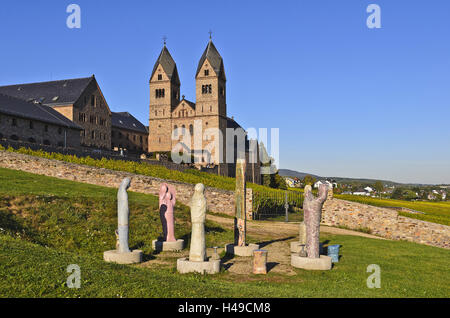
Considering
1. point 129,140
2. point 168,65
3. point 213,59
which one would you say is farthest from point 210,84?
point 129,140

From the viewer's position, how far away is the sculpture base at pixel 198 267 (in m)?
10.8

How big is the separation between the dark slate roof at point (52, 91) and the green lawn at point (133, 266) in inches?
1442

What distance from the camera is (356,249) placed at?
1579 centimetres

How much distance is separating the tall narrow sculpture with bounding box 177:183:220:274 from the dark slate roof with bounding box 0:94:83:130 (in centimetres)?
3204

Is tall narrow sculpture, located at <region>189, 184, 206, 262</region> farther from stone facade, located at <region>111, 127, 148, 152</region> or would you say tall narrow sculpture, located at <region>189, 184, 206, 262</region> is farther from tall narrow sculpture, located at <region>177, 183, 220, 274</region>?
stone facade, located at <region>111, 127, 148, 152</region>

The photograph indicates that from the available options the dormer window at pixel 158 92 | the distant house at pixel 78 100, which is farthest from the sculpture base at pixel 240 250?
the dormer window at pixel 158 92

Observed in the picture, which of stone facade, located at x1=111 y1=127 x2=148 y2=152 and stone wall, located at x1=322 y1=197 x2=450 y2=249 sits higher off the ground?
stone facade, located at x1=111 y1=127 x2=148 y2=152

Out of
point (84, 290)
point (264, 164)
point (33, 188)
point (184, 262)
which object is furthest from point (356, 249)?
point (264, 164)

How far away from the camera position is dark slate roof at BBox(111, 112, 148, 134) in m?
73.4

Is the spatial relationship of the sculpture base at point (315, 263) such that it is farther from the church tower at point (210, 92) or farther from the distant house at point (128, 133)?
the church tower at point (210, 92)

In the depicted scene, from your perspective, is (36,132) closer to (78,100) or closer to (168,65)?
(78,100)

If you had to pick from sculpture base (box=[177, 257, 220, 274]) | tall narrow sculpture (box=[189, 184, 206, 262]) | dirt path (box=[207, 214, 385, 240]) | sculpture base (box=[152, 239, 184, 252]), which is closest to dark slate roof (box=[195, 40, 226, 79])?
dirt path (box=[207, 214, 385, 240])

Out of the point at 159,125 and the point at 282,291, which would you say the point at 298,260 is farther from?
the point at 159,125
